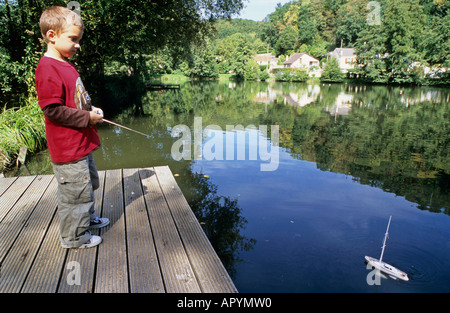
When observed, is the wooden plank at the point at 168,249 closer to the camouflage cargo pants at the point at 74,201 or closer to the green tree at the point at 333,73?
the camouflage cargo pants at the point at 74,201

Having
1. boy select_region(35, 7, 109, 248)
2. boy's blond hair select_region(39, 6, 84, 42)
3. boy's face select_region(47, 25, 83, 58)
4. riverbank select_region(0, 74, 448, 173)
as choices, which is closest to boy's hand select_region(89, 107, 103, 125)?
boy select_region(35, 7, 109, 248)

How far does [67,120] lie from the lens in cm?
232

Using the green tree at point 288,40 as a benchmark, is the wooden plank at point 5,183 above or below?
below

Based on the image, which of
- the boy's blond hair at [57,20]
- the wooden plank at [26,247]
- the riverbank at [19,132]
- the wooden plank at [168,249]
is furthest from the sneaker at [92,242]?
the riverbank at [19,132]

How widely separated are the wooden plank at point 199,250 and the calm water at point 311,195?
0.74m

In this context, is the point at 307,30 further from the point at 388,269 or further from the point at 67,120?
the point at 67,120

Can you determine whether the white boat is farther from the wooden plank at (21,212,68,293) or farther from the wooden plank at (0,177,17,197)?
the wooden plank at (0,177,17,197)

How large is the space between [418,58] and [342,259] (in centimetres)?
4599

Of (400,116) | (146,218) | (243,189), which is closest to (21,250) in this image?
(146,218)

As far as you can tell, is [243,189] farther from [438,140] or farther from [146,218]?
[438,140]

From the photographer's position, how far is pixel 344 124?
1191cm

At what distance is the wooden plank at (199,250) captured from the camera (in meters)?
2.14

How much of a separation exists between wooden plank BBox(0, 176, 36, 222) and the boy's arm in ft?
5.02
